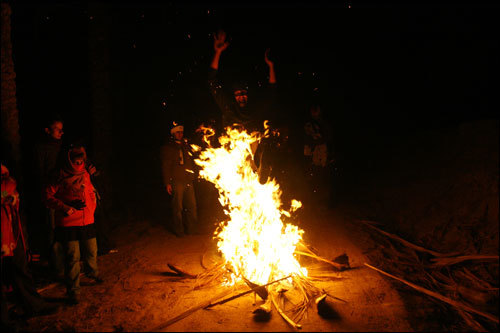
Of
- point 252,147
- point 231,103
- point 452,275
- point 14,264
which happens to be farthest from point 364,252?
point 14,264

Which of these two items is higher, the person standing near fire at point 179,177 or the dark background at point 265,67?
the dark background at point 265,67

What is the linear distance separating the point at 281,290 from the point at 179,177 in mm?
3677

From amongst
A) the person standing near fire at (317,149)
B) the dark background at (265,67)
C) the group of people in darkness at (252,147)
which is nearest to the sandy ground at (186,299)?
the group of people in darkness at (252,147)

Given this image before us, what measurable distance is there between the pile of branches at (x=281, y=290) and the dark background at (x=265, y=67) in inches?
194

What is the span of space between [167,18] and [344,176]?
323 inches

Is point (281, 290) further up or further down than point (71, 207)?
further down

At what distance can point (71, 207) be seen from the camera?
16.4 feet

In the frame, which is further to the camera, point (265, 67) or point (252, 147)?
point (265, 67)

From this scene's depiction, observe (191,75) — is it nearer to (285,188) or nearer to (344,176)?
(285,188)

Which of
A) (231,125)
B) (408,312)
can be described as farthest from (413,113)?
(408,312)

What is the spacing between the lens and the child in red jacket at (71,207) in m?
4.99

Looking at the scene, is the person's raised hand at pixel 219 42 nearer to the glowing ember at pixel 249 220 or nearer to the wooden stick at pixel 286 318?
the glowing ember at pixel 249 220

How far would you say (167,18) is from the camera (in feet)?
35.0

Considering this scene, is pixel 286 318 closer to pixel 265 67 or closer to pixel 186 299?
pixel 186 299
